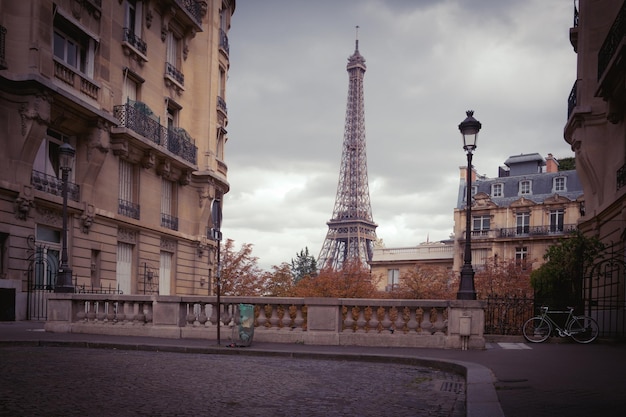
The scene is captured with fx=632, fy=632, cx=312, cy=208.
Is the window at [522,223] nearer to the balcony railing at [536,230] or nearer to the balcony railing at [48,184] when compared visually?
the balcony railing at [536,230]

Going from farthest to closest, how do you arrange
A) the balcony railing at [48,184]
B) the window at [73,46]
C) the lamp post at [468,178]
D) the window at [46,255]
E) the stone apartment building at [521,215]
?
the stone apartment building at [521,215]
the window at [73,46]
the balcony railing at [48,184]
the window at [46,255]
the lamp post at [468,178]

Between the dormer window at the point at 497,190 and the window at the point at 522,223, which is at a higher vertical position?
the dormer window at the point at 497,190

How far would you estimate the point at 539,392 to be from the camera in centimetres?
747

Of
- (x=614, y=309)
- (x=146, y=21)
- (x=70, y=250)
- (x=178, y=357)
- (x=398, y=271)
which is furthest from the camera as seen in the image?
(x=398, y=271)

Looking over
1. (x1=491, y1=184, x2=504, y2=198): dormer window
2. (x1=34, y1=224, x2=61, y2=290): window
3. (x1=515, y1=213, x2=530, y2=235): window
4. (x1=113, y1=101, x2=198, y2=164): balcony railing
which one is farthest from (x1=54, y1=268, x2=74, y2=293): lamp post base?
(x1=491, y1=184, x2=504, y2=198): dormer window

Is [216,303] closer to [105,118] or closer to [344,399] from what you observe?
[344,399]

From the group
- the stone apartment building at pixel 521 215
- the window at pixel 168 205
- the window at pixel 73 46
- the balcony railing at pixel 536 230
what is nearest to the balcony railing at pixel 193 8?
the window at pixel 73 46

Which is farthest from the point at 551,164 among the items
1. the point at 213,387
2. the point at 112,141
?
the point at 213,387

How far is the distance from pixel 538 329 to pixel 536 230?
49.0 meters

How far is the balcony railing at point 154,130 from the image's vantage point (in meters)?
26.8

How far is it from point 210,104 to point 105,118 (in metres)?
10.2

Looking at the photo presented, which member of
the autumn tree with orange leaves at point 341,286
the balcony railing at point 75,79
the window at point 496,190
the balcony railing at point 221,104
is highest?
the balcony railing at point 221,104

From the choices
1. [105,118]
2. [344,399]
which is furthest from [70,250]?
[344,399]

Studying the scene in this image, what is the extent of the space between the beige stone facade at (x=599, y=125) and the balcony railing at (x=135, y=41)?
18.3 meters
